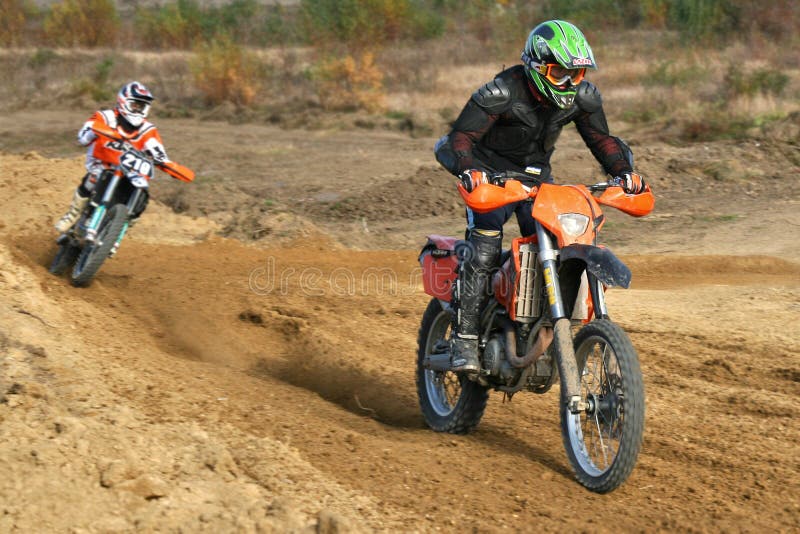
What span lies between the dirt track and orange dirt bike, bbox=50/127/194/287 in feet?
1.18

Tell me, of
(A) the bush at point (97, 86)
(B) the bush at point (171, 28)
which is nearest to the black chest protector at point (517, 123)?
(A) the bush at point (97, 86)

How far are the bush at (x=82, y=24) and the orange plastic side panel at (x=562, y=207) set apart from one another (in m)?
40.5

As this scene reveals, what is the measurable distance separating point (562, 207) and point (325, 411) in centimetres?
206

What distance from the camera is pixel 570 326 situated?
15.8ft

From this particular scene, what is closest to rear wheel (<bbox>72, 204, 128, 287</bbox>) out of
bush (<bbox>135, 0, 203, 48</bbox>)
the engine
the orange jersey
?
the orange jersey

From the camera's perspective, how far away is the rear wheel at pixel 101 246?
9180 millimetres

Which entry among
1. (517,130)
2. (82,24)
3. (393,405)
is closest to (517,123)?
(517,130)

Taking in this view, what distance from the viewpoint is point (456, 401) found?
605 cm

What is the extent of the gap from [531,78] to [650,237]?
25.8 ft

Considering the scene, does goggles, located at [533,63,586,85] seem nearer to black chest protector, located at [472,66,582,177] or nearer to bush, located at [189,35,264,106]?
black chest protector, located at [472,66,582,177]

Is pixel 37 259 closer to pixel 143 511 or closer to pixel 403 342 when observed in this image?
pixel 403 342

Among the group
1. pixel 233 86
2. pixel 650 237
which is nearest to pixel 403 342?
pixel 650 237

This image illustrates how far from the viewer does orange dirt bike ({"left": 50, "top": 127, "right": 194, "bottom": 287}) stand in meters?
9.24

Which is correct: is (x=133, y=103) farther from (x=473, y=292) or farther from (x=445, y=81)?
(x=445, y=81)
